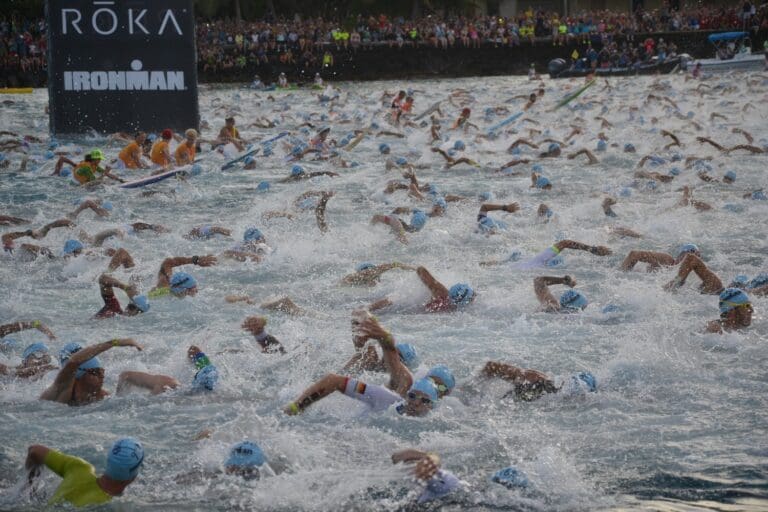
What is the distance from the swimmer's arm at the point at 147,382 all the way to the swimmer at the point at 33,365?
663 millimetres

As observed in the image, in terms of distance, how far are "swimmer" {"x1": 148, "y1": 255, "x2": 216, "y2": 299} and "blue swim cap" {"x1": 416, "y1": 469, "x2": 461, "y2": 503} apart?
4624mm

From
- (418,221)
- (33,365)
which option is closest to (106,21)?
(418,221)

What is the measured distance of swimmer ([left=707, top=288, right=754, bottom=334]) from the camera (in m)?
8.51

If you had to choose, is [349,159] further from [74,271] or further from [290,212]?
[74,271]

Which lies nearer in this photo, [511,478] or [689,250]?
[511,478]

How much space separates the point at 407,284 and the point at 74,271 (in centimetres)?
385

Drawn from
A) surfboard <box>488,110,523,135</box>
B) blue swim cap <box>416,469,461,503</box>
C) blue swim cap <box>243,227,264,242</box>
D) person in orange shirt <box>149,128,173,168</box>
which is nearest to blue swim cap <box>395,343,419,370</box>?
blue swim cap <box>416,469,461,503</box>

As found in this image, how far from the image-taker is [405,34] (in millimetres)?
40250

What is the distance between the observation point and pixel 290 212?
1431 centimetres

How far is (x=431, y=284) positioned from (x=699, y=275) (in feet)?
8.53

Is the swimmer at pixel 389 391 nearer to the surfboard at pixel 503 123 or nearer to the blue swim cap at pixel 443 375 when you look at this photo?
the blue swim cap at pixel 443 375

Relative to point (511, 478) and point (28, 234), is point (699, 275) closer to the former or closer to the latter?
point (511, 478)

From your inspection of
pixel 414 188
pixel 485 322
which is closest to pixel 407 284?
pixel 485 322

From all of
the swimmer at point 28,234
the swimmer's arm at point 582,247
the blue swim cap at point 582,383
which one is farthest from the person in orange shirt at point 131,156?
the blue swim cap at point 582,383
